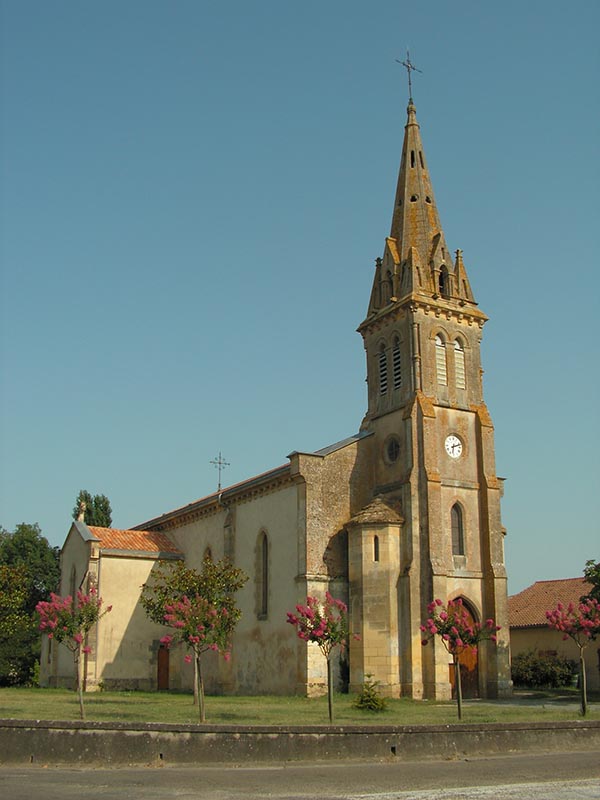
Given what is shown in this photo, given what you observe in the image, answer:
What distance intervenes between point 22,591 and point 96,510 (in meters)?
15.3

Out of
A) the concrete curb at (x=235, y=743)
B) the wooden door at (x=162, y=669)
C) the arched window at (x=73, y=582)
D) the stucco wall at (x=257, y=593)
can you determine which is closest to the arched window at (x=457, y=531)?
the stucco wall at (x=257, y=593)

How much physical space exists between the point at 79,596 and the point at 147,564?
20070 mm

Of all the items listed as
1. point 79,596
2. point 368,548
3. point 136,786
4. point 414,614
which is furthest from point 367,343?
point 136,786

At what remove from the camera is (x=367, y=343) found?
39.5m

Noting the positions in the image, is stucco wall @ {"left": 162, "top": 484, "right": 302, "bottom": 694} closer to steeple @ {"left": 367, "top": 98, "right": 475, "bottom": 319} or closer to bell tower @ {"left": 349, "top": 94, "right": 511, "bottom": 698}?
bell tower @ {"left": 349, "top": 94, "right": 511, "bottom": 698}

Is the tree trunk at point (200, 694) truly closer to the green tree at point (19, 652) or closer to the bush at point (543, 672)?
the bush at point (543, 672)

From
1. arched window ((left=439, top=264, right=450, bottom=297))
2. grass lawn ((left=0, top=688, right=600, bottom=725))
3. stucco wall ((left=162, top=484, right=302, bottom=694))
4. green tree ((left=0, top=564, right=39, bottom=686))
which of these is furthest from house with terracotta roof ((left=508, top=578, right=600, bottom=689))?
green tree ((left=0, top=564, right=39, bottom=686))

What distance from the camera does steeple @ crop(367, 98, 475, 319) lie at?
37.9 m

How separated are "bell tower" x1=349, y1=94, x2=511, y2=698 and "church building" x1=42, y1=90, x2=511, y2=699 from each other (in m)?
0.06

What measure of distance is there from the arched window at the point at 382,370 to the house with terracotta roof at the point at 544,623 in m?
15.2

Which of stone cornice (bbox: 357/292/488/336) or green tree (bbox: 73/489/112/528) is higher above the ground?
stone cornice (bbox: 357/292/488/336)

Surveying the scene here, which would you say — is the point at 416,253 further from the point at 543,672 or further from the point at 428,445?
the point at 543,672

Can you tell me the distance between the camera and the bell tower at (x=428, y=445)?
32.5 m

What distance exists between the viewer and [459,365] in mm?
37312
